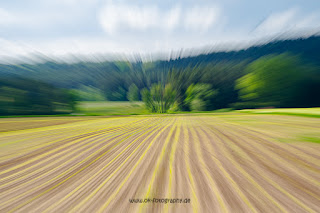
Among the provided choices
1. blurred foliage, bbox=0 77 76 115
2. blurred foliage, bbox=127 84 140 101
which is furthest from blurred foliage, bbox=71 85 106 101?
blurred foliage, bbox=127 84 140 101

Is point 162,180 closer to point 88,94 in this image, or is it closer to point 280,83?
point 88,94

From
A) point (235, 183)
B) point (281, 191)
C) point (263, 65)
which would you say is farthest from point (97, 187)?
point (263, 65)

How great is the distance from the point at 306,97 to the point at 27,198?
25.2 metres

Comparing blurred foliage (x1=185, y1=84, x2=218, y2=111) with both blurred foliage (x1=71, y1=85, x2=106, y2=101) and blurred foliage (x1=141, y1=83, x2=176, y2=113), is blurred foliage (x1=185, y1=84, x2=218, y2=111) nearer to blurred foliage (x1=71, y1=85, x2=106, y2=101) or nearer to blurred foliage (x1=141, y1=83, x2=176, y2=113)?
blurred foliage (x1=141, y1=83, x2=176, y2=113)

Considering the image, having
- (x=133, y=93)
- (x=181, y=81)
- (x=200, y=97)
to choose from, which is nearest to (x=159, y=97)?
(x=133, y=93)

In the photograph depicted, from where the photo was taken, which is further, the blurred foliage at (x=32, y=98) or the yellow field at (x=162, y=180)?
the blurred foliage at (x=32, y=98)

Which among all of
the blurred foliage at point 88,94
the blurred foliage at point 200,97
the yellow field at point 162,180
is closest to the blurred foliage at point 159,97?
the blurred foliage at point 200,97

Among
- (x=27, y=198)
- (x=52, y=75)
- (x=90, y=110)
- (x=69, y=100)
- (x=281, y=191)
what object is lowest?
(x=281, y=191)

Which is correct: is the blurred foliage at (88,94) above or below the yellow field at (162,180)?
above

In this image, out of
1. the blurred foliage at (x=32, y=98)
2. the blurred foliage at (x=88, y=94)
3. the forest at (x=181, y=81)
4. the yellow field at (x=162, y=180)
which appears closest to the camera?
the yellow field at (x=162, y=180)

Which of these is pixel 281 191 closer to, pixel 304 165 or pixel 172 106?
pixel 304 165

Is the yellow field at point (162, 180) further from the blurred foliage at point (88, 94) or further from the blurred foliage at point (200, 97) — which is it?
the blurred foliage at point (200, 97)

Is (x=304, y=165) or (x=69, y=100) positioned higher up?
(x=69, y=100)

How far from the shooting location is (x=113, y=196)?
125 cm
